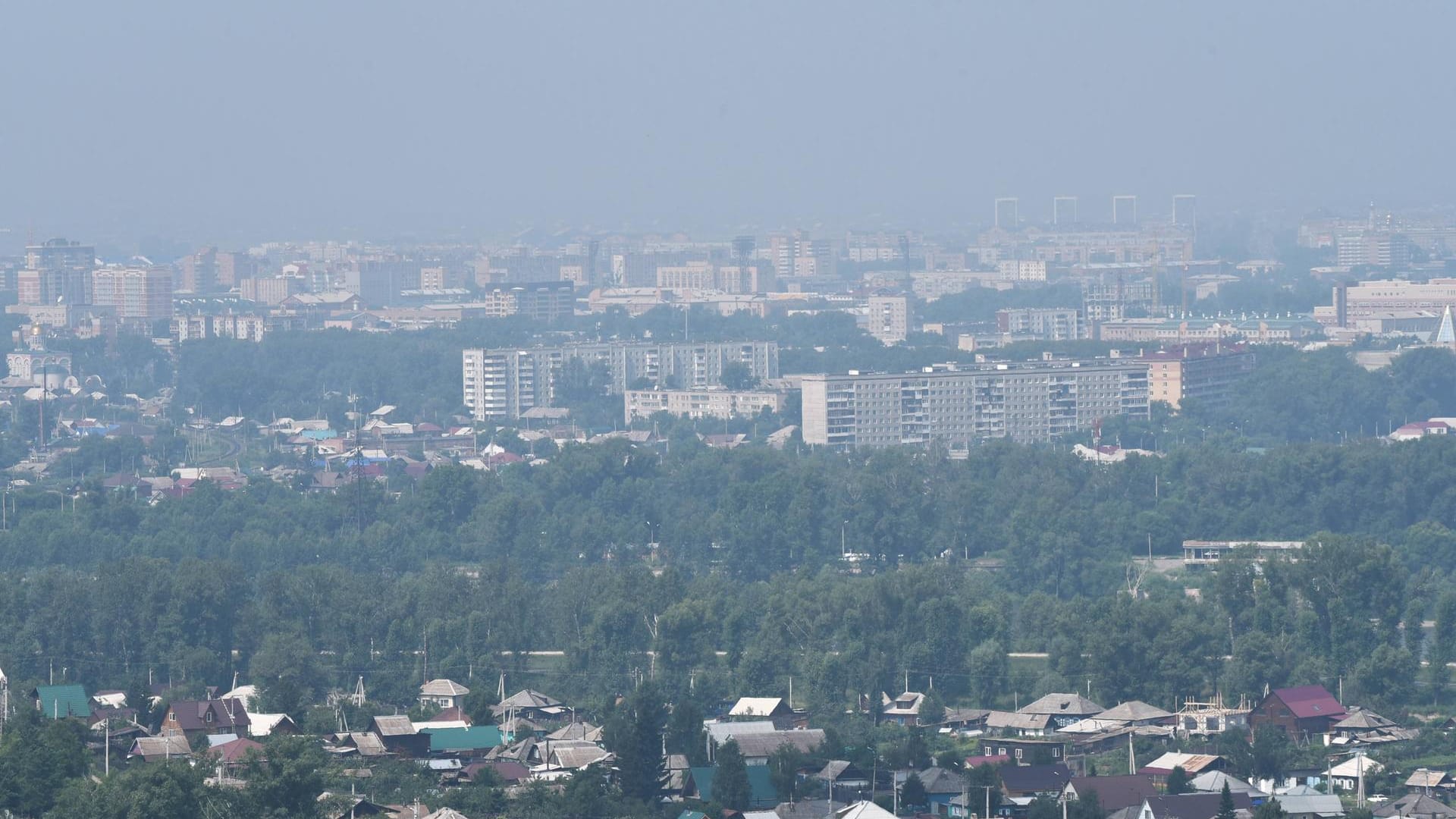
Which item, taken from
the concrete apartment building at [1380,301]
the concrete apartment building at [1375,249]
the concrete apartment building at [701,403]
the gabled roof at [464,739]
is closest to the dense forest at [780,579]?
the gabled roof at [464,739]

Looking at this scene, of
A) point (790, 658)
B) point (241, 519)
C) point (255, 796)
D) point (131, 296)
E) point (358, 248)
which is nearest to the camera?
point (255, 796)

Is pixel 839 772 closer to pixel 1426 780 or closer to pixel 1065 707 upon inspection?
pixel 1065 707

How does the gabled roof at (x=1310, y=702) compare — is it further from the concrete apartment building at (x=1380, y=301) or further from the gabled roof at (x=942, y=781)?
the concrete apartment building at (x=1380, y=301)

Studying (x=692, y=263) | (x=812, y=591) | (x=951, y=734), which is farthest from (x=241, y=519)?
(x=692, y=263)

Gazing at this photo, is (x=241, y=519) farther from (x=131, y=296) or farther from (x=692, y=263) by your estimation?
(x=692, y=263)

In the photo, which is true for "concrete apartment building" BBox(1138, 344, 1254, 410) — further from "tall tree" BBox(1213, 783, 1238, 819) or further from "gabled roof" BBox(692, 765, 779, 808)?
"tall tree" BBox(1213, 783, 1238, 819)
